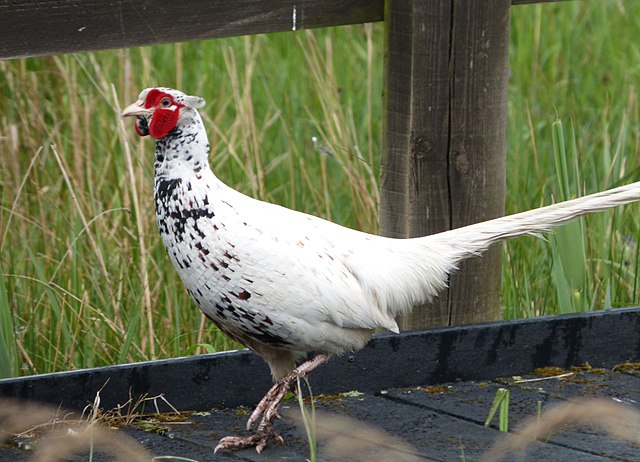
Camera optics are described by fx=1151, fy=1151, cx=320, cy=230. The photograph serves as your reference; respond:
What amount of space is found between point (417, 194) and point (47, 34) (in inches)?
47.5

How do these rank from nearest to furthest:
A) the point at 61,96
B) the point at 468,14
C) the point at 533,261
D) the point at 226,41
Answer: the point at 468,14, the point at 533,261, the point at 61,96, the point at 226,41

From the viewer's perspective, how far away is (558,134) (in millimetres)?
3570

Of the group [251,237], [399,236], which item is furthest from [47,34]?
[399,236]

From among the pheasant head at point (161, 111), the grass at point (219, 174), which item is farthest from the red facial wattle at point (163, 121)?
the grass at point (219, 174)

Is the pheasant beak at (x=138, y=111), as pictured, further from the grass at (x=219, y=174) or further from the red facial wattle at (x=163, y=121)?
the grass at (x=219, y=174)

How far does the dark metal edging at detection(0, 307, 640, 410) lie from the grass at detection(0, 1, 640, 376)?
0.16 meters

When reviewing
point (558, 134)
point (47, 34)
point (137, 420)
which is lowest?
point (137, 420)

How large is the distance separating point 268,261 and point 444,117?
893 millimetres

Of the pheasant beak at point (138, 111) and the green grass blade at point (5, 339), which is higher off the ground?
the pheasant beak at point (138, 111)

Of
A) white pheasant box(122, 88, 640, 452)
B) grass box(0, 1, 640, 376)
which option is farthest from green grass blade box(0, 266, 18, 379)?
white pheasant box(122, 88, 640, 452)

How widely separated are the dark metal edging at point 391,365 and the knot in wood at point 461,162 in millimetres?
486

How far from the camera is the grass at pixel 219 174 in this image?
387 cm

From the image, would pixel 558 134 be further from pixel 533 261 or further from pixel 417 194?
pixel 533 261

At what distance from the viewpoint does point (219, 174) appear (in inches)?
196
